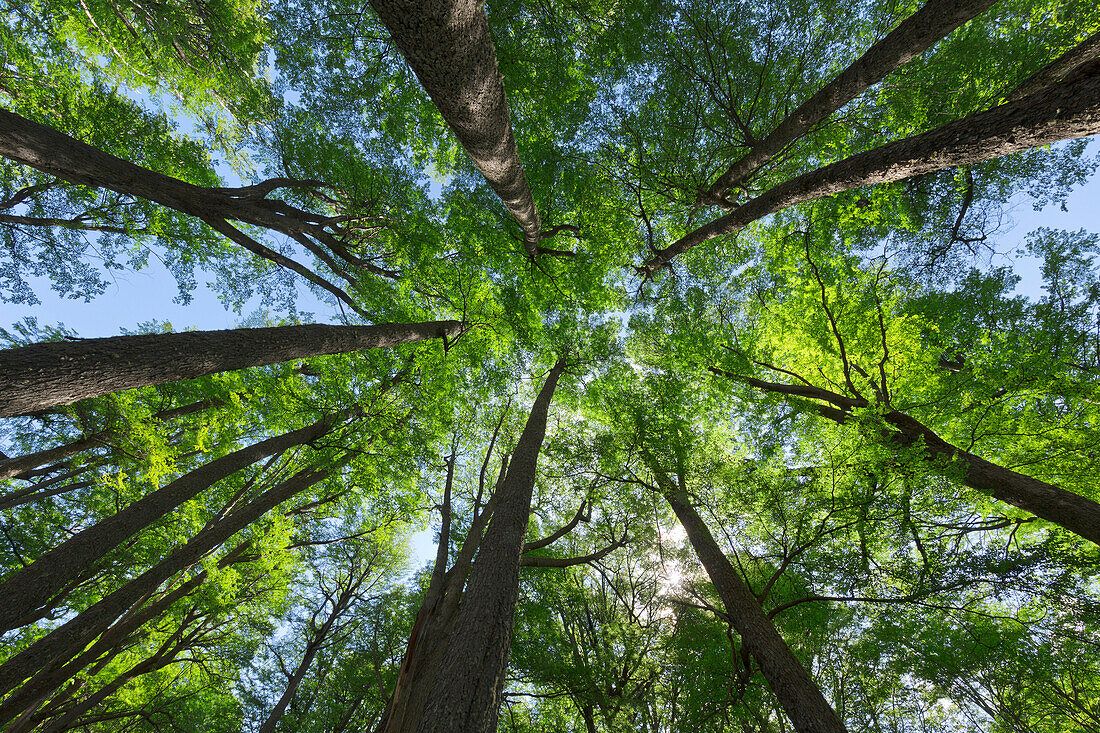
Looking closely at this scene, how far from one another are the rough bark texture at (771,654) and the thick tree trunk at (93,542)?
8077 millimetres

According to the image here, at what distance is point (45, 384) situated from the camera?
8.84 ft

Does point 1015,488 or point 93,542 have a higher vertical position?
point 1015,488

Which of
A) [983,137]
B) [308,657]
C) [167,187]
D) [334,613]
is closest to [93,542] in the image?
[167,187]

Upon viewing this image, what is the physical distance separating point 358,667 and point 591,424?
39.0 feet

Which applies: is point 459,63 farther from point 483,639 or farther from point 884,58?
point 884,58

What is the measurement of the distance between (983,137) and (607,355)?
8199 millimetres

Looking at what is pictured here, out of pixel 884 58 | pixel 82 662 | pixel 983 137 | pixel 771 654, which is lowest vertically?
pixel 82 662

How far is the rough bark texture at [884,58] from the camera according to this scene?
13.8 ft

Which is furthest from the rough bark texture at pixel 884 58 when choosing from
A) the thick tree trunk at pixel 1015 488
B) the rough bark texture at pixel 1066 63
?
the thick tree trunk at pixel 1015 488

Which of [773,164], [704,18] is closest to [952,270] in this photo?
[773,164]

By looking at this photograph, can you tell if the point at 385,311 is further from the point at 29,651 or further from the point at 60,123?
the point at 60,123

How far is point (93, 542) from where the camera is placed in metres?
5.41

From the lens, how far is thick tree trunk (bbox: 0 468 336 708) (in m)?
4.57

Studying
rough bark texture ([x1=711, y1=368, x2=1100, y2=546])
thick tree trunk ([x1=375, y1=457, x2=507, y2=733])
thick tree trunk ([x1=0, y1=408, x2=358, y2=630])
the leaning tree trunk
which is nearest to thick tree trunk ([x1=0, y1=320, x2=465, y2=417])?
thick tree trunk ([x1=0, y1=408, x2=358, y2=630])
